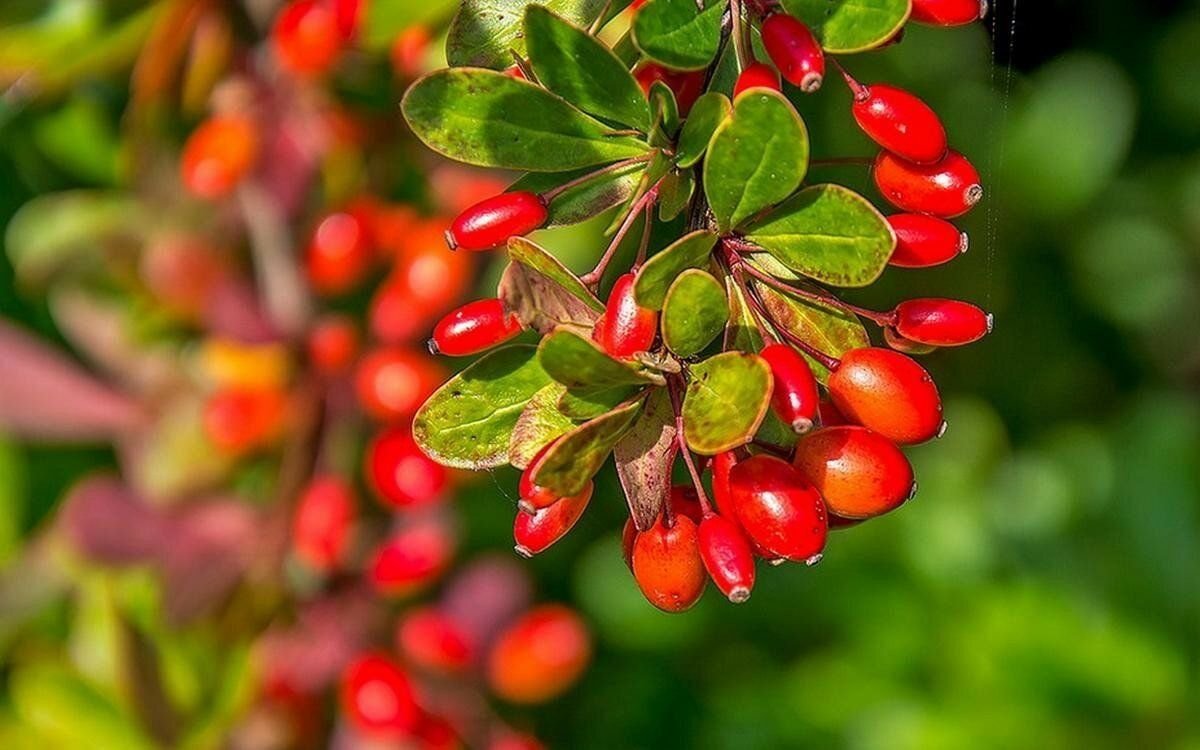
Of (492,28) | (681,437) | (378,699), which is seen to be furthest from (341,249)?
(681,437)

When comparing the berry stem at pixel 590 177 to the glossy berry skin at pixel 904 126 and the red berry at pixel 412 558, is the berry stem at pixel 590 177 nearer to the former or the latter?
the glossy berry skin at pixel 904 126

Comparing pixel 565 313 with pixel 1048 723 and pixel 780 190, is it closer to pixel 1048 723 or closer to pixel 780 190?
pixel 780 190

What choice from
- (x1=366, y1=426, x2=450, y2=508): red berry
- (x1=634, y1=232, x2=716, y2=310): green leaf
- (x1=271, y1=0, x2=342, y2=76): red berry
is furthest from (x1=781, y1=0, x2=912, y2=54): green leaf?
(x1=366, y1=426, x2=450, y2=508): red berry

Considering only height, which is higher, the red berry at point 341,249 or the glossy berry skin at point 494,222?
the glossy berry skin at point 494,222

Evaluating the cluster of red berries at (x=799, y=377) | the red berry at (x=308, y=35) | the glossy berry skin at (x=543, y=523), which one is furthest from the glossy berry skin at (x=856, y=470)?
the red berry at (x=308, y=35)

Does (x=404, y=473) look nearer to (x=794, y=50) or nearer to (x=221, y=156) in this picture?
(x=221, y=156)

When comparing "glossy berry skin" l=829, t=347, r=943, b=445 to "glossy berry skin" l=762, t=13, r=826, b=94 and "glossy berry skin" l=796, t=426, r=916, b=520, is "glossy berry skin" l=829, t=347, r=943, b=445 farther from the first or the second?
"glossy berry skin" l=762, t=13, r=826, b=94
